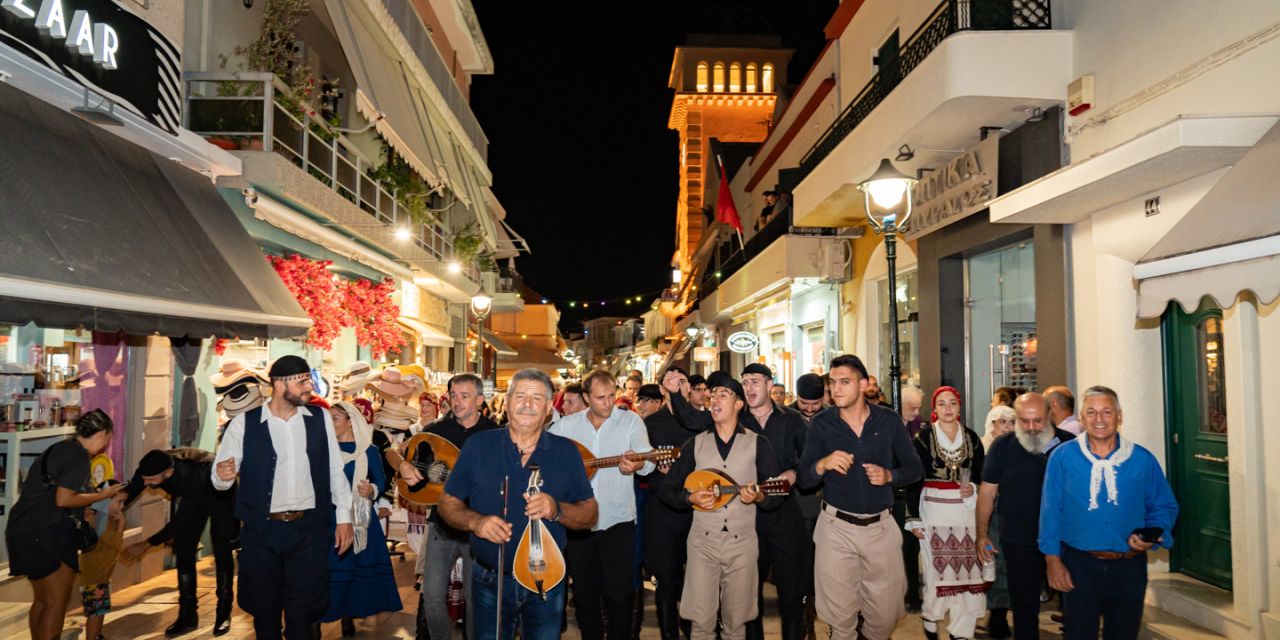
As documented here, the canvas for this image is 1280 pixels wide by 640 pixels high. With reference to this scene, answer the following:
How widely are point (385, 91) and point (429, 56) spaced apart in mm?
7074

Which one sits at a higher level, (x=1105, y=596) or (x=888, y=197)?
(x=888, y=197)

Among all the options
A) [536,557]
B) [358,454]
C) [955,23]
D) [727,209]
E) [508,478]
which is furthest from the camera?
[727,209]

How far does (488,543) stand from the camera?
14.2 feet

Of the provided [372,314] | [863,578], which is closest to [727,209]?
[372,314]

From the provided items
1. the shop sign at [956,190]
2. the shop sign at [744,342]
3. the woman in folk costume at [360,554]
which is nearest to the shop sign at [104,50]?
the woman in folk costume at [360,554]

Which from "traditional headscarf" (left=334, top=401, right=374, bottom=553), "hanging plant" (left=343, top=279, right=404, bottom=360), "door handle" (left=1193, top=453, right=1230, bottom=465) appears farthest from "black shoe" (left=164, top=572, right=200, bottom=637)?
"door handle" (left=1193, top=453, right=1230, bottom=465)

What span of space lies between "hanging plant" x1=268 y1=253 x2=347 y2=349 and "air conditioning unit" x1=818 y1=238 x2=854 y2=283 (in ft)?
31.1

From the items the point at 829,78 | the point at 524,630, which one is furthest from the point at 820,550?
the point at 829,78

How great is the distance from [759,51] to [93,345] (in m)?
40.2

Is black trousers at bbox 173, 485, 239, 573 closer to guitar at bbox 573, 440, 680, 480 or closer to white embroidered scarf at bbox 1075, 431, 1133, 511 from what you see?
guitar at bbox 573, 440, 680, 480

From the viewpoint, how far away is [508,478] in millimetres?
4262

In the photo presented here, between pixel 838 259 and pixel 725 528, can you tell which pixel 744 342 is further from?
pixel 725 528

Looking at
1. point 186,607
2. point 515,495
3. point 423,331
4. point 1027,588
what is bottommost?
point 186,607

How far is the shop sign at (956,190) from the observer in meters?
10.4
